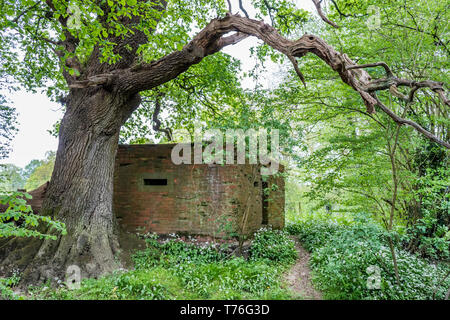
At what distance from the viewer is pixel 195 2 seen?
8422 mm

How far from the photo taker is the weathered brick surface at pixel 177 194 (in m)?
6.71

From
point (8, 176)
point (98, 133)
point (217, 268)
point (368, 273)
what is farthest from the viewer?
point (8, 176)

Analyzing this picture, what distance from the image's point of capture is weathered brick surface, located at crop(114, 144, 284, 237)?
22.0 feet

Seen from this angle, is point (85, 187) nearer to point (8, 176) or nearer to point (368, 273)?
point (8, 176)

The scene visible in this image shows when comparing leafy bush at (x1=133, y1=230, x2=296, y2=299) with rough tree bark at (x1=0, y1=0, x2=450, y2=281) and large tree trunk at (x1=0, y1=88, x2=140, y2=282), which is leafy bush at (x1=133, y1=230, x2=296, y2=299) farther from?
rough tree bark at (x1=0, y1=0, x2=450, y2=281)

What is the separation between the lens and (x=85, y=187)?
514 cm

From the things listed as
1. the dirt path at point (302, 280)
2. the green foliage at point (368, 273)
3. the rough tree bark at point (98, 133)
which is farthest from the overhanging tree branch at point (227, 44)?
the dirt path at point (302, 280)

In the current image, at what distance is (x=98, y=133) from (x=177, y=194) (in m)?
2.48

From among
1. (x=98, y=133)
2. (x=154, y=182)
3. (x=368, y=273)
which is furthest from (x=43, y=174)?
(x=368, y=273)

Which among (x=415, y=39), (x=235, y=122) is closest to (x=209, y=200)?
(x=235, y=122)

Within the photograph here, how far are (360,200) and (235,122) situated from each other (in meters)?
3.23

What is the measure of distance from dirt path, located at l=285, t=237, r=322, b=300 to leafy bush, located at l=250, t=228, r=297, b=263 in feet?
0.81

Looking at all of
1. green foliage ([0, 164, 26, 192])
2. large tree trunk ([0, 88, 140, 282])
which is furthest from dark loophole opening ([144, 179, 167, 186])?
green foliage ([0, 164, 26, 192])
